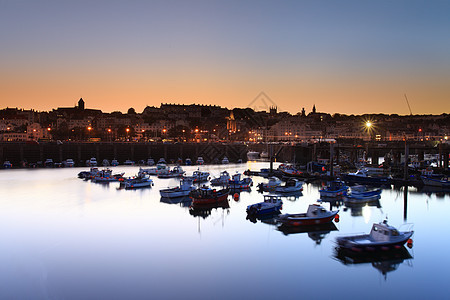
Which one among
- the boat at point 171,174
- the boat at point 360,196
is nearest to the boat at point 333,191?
the boat at point 360,196

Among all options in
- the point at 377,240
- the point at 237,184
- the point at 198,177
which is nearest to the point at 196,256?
the point at 377,240

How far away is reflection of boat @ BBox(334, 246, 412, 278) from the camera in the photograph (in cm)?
2062

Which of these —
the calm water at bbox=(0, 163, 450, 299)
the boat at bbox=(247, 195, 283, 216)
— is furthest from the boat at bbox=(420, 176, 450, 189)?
the boat at bbox=(247, 195, 283, 216)

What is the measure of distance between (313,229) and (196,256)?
9.19m

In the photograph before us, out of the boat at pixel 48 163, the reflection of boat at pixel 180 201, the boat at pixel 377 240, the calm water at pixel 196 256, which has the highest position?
the boat at pixel 48 163

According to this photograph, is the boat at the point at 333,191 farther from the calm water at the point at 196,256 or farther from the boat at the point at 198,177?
the boat at the point at 198,177

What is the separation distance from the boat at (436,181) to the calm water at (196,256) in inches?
446

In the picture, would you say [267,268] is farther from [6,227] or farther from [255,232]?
[6,227]

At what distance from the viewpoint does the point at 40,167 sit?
77125 mm

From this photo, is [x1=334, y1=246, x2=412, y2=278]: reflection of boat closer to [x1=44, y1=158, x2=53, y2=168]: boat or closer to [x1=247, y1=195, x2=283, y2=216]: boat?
[x1=247, y1=195, x2=283, y2=216]: boat

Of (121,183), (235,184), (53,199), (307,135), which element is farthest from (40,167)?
(307,135)

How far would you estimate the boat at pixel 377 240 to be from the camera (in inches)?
849

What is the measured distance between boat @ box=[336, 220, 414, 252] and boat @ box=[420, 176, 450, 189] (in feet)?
93.6

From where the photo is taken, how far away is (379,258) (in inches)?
846
